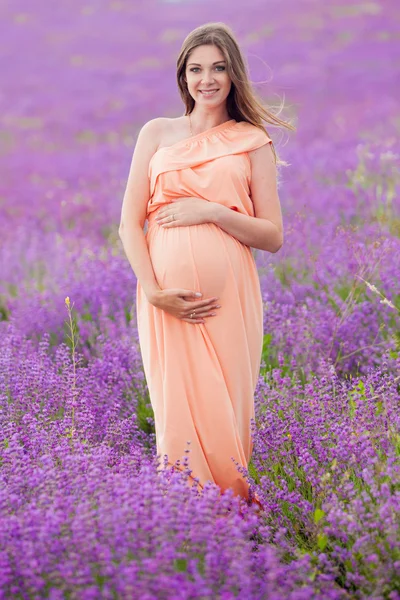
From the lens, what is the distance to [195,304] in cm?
288

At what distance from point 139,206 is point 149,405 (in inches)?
48.6

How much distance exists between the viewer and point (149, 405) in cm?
392

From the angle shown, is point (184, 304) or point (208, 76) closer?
point (184, 304)

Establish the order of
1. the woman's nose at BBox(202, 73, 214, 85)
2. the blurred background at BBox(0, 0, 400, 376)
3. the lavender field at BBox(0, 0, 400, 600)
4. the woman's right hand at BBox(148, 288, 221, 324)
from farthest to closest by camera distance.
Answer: the blurred background at BBox(0, 0, 400, 376), the woman's nose at BBox(202, 73, 214, 85), the woman's right hand at BBox(148, 288, 221, 324), the lavender field at BBox(0, 0, 400, 600)

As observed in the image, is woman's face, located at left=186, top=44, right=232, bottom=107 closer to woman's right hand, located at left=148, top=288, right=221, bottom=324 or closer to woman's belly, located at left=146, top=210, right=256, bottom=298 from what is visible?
woman's belly, located at left=146, top=210, right=256, bottom=298

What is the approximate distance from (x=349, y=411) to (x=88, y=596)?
1.54 m

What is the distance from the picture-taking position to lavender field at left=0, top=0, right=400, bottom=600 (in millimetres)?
2018

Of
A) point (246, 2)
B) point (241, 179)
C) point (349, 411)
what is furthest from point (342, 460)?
point (246, 2)

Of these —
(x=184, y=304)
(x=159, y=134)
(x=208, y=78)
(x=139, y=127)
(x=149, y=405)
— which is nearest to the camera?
(x=184, y=304)

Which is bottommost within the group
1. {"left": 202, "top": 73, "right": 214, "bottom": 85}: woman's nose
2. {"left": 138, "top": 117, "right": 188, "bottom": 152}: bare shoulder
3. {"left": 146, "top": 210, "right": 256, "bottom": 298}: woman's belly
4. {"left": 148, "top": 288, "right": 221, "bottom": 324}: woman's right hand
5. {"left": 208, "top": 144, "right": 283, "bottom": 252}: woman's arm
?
{"left": 148, "top": 288, "right": 221, "bottom": 324}: woman's right hand

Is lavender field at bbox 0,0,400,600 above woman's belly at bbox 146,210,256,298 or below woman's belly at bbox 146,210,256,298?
below

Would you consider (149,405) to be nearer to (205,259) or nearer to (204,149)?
(205,259)

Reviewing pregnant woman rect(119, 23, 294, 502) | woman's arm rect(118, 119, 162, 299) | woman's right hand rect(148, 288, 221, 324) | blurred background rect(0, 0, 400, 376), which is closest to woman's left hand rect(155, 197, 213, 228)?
pregnant woman rect(119, 23, 294, 502)

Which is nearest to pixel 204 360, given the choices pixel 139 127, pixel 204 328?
pixel 204 328
